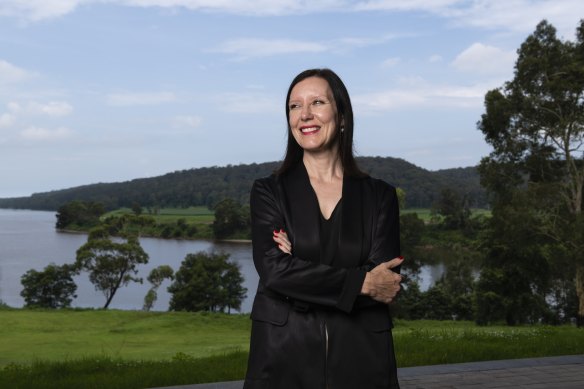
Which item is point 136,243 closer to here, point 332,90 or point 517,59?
point 517,59

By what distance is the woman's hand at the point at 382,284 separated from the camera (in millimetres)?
2174

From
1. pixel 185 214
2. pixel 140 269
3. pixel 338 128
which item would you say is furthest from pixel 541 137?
pixel 185 214

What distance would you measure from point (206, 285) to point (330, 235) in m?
42.2

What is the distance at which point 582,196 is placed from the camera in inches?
1016

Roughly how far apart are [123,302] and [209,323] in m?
30.5

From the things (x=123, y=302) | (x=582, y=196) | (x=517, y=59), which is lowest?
(x=123, y=302)

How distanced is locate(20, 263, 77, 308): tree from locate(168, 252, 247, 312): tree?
681cm

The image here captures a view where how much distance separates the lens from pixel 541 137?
24984 mm

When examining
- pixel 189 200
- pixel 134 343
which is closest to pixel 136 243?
pixel 134 343

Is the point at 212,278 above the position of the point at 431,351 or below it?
below

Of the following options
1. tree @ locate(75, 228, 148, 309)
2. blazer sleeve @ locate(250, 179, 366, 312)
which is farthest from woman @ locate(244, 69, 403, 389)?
tree @ locate(75, 228, 148, 309)

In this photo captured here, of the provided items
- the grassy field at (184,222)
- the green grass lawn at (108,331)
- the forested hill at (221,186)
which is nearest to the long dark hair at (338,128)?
the green grass lawn at (108,331)

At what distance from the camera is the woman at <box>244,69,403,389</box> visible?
7.11 feet

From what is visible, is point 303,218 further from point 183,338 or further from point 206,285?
point 206,285
